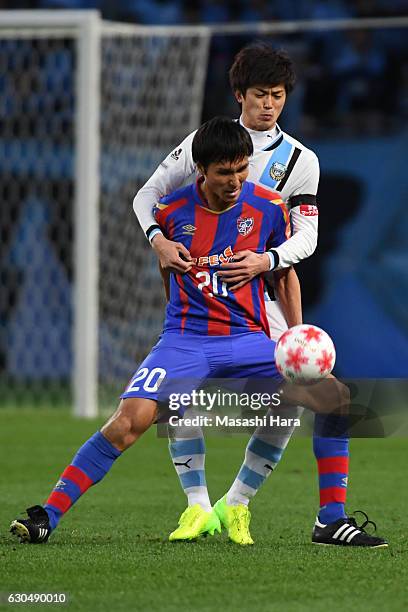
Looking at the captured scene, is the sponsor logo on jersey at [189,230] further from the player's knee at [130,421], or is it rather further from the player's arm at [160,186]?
the player's knee at [130,421]

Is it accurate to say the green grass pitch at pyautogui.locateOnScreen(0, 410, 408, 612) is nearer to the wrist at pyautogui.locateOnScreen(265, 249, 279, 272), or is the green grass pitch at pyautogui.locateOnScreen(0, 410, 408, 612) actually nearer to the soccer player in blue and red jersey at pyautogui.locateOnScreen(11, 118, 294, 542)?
the soccer player in blue and red jersey at pyautogui.locateOnScreen(11, 118, 294, 542)

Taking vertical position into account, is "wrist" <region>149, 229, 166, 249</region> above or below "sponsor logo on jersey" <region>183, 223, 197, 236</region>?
below

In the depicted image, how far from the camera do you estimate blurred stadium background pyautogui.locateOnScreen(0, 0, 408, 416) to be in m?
10.9

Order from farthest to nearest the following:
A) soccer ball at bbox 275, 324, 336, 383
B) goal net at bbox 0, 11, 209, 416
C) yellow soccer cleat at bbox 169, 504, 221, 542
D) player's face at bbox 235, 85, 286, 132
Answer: goal net at bbox 0, 11, 209, 416 < player's face at bbox 235, 85, 286, 132 < yellow soccer cleat at bbox 169, 504, 221, 542 < soccer ball at bbox 275, 324, 336, 383

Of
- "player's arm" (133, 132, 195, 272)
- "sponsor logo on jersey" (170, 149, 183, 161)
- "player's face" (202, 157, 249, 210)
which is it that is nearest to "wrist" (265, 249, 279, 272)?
"player's face" (202, 157, 249, 210)

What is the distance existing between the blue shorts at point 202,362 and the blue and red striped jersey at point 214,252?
5cm

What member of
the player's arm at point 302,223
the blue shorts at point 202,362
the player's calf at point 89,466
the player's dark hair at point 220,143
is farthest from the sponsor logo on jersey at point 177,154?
the player's calf at point 89,466

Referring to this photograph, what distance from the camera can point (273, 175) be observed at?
17.8 ft

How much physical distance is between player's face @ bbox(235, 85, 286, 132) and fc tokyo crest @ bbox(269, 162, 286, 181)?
0.49 ft

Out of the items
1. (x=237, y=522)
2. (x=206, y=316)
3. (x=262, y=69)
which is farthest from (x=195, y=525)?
(x=262, y=69)

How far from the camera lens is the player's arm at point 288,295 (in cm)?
544

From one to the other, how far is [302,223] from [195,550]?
50.7 inches

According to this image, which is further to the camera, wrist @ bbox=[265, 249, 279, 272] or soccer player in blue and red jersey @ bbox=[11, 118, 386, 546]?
wrist @ bbox=[265, 249, 279, 272]

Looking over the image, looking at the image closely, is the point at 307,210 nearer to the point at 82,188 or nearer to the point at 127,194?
the point at 82,188
